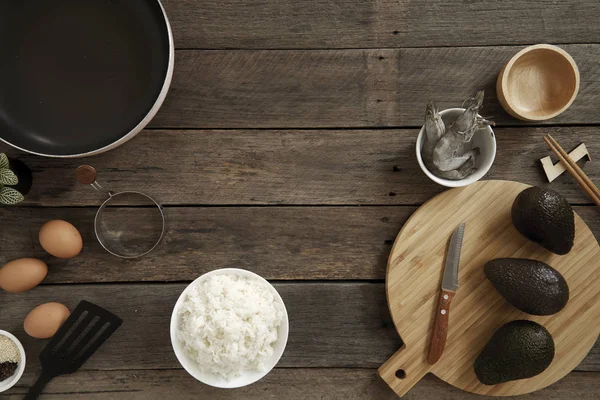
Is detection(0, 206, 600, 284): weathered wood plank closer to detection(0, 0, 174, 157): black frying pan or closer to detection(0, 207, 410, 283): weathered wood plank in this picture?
detection(0, 207, 410, 283): weathered wood plank

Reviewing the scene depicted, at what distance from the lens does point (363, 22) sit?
97 centimetres

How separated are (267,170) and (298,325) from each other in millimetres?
307

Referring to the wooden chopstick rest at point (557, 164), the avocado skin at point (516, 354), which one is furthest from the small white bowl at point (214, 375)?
the wooden chopstick rest at point (557, 164)

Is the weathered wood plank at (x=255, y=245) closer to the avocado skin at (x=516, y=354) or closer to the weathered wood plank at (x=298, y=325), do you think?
the weathered wood plank at (x=298, y=325)

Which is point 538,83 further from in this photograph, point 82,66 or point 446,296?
point 82,66

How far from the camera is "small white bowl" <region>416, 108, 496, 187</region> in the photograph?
2.93 ft

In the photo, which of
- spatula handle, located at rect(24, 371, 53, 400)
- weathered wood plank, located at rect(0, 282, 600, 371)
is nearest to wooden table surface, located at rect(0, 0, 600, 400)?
weathered wood plank, located at rect(0, 282, 600, 371)

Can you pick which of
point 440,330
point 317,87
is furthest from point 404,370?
point 317,87

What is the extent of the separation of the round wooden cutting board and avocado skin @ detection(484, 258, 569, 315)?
0.06 meters

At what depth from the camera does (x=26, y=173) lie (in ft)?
3.13

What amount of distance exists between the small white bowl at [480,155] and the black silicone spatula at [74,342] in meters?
0.64

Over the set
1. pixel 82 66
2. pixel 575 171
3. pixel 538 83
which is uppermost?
pixel 82 66

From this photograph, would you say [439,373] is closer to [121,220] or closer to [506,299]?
[506,299]

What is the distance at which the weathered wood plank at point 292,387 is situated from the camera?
0.97 metres
